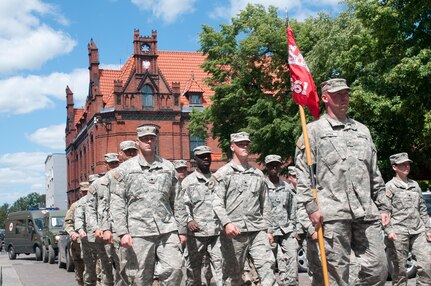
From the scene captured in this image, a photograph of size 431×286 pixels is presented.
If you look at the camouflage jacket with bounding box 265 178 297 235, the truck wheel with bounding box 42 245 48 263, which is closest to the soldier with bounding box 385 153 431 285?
the camouflage jacket with bounding box 265 178 297 235

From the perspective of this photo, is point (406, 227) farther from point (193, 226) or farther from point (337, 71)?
point (337, 71)

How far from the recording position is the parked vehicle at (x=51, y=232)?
25.4 meters

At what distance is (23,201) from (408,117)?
572 ft

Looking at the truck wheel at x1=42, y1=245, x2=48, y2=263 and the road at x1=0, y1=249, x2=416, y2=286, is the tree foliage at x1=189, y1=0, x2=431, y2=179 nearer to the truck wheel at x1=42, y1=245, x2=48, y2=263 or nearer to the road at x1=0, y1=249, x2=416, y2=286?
the road at x1=0, y1=249, x2=416, y2=286

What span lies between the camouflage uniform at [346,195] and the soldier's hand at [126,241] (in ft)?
7.53

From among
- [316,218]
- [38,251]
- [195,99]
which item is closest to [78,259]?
[316,218]

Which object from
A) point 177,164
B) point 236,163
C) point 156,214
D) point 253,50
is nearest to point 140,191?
point 156,214

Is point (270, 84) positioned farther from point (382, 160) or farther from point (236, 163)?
point (236, 163)

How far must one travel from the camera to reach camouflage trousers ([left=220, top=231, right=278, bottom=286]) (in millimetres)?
8672

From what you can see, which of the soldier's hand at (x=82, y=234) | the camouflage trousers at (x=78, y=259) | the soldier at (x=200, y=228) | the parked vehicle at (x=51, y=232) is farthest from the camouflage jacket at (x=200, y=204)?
the parked vehicle at (x=51, y=232)

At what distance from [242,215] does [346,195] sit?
2.49 m

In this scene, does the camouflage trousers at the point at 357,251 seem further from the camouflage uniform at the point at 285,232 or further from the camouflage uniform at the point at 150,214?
the camouflage uniform at the point at 285,232

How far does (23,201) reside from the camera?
18862 centimetres

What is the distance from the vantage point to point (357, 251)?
21.9 feet
